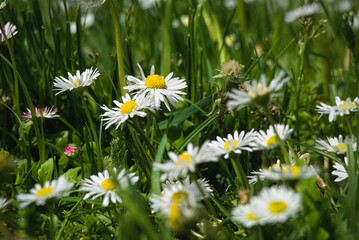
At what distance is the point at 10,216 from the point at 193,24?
1.18m

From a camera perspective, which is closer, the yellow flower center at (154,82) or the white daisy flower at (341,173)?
the white daisy flower at (341,173)

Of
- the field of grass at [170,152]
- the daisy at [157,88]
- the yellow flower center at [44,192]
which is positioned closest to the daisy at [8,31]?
the field of grass at [170,152]

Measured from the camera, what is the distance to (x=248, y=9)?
11.8ft

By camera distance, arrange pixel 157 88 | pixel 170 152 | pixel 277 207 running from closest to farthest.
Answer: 1. pixel 277 207
2. pixel 170 152
3. pixel 157 88

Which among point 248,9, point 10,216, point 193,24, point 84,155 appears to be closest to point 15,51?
point 84,155

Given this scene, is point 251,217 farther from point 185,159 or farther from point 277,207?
point 185,159

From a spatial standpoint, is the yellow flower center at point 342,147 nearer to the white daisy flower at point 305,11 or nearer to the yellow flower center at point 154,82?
the yellow flower center at point 154,82

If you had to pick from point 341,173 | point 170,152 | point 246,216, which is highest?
point 170,152

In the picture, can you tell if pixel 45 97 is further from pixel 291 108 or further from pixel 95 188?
pixel 291 108

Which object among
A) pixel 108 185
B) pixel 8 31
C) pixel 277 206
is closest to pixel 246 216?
pixel 277 206

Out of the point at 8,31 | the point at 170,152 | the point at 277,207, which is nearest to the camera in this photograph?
the point at 277,207

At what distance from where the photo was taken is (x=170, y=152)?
3.54 feet

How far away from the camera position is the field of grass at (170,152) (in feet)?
3.16

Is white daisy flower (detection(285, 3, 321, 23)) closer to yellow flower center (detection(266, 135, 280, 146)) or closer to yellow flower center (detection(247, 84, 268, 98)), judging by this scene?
yellow flower center (detection(266, 135, 280, 146))
